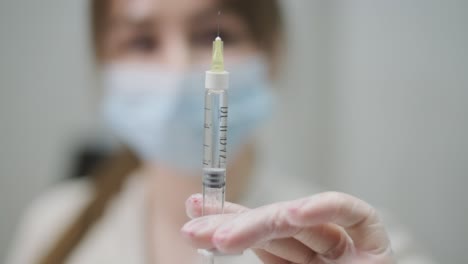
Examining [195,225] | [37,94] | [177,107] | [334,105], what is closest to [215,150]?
[195,225]

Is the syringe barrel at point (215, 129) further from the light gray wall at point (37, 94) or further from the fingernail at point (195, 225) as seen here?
the light gray wall at point (37, 94)

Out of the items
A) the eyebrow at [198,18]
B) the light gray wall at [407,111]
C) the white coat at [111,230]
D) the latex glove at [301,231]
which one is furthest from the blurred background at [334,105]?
the latex glove at [301,231]

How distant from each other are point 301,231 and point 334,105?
1.36 m

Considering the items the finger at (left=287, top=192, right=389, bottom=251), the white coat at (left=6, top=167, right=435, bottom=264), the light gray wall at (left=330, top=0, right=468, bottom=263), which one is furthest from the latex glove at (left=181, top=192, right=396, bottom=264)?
the light gray wall at (left=330, top=0, right=468, bottom=263)

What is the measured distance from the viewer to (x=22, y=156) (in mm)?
1889

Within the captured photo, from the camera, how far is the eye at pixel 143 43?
114 cm

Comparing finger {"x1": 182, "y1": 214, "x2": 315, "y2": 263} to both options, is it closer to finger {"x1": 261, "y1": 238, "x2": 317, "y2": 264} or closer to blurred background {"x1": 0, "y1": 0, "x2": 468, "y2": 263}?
finger {"x1": 261, "y1": 238, "x2": 317, "y2": 264}

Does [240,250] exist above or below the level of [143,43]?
below

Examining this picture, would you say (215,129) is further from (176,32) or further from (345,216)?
(176,32)

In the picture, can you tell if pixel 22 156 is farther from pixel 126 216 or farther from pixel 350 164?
pixel 350 164

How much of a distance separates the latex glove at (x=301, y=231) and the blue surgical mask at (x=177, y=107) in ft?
1.61

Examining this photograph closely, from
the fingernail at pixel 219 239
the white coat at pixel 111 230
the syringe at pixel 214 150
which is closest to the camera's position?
the fingernail at pixel 219 239

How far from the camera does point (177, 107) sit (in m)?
1.09

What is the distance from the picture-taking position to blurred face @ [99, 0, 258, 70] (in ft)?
3.62
